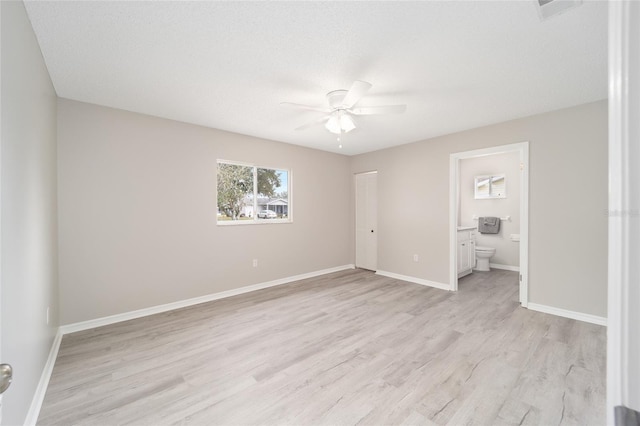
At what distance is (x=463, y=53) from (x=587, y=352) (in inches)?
108

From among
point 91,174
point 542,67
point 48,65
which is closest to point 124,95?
point 48,65

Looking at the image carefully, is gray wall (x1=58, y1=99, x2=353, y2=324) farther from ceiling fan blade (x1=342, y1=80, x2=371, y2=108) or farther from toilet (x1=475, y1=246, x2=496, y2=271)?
toilet (x1=475, y1=246, x2=496, y2=271)

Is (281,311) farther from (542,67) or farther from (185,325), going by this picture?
(542,67)

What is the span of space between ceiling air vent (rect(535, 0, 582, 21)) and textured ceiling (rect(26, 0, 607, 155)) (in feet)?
0.16

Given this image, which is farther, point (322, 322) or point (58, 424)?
point (322, 322)

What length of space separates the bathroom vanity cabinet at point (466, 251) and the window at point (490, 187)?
1144 millimetres

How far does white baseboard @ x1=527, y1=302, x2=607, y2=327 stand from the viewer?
3.02 meters

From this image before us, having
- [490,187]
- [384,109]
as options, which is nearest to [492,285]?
[490,187]

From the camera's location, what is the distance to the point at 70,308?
2.86 m

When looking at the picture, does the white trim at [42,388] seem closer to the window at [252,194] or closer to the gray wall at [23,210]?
the gray wall at [23,210]

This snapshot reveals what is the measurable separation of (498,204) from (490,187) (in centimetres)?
39

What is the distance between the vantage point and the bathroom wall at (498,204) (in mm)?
5508

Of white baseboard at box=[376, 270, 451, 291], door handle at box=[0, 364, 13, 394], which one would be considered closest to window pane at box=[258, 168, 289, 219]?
white baseboard at box=[376, 270, 451, 291]
